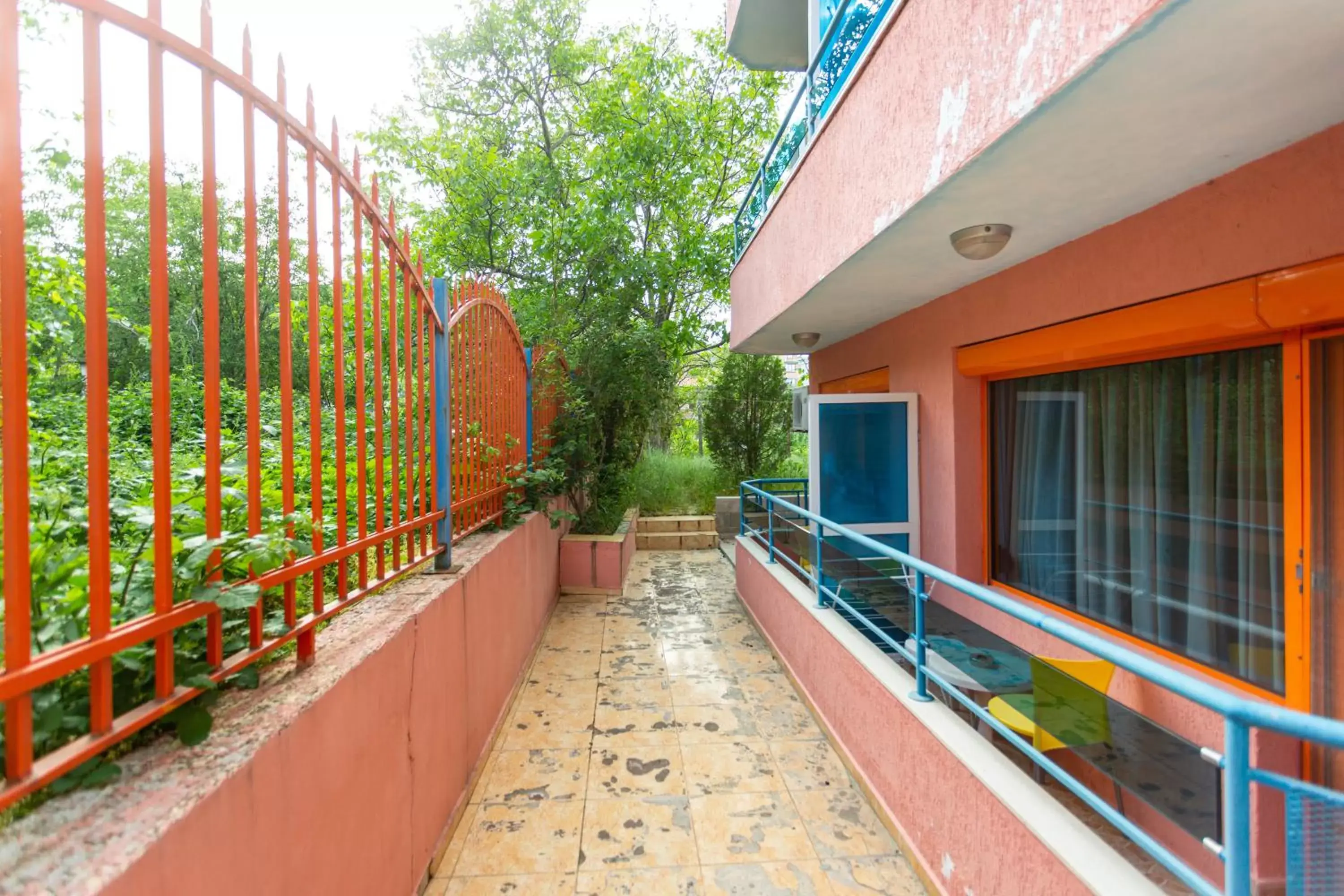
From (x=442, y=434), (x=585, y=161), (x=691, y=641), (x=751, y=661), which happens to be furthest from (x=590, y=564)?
(x=585, y=161)

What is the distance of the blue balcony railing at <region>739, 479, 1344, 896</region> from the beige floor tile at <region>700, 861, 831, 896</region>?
2.79 ft

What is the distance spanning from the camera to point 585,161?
Answer: 1024 cm

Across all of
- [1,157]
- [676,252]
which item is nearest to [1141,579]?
[1,157]

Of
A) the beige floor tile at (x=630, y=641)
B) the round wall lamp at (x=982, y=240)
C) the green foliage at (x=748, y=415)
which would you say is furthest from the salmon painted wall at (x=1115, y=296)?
the green foliage at (x=748, y=415)

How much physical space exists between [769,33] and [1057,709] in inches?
271

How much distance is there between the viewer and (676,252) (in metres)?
10.8

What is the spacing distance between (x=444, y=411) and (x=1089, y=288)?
3.27m

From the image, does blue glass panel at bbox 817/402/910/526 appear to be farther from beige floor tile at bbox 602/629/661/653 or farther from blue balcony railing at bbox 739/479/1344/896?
beige floor tile at bbox 602/629/661/653

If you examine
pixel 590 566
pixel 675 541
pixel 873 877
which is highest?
pixel 590 566

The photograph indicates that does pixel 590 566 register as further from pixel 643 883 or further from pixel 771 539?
pixel 643 883

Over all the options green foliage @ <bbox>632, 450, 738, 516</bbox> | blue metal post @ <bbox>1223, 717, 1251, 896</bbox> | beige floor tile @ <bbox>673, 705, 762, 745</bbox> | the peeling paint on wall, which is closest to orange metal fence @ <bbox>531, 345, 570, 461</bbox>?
beige floor tile @ <bbox>673, 705, 762, 745</bbox>

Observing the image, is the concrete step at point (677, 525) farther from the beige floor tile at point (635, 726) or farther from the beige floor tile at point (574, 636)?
the beige floor tile at point (635, 726)

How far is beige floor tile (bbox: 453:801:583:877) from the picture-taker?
8.02 ft

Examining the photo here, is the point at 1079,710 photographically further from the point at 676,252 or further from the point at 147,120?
the point at 676,252
